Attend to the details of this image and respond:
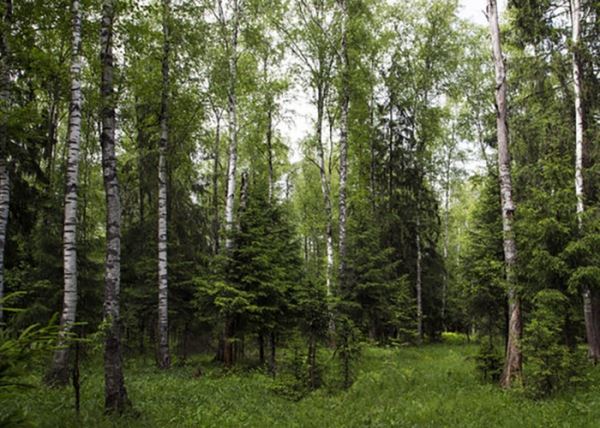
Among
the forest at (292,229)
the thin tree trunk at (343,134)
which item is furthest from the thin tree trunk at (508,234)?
the thin tree trunk at (343,134)

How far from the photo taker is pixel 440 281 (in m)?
→ 25.8

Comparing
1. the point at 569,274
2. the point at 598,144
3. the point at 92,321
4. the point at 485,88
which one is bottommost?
the point at 92,321

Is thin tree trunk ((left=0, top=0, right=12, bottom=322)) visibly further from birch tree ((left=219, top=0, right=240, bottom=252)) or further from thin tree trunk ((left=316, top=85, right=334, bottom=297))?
thin tree trunk ((left=316, top=85, right=334, bottom=297))

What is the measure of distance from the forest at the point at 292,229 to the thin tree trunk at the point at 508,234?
53 mm

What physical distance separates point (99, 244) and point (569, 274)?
13.9 metres

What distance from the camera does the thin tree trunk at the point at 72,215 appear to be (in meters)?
9.19

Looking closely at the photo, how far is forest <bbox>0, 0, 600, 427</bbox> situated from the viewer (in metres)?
8.71

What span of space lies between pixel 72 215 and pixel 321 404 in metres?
6.97

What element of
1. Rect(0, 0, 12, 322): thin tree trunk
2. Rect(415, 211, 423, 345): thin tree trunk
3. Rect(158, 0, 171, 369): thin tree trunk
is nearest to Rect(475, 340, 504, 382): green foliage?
Rect(158, 0, 171, 369): thin tree trunk

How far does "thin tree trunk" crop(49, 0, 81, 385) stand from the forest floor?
2.13 ft

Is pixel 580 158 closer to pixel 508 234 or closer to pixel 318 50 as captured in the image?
pixel 508 234

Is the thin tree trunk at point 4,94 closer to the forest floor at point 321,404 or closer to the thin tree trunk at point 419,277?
the forest floor at point 321,404

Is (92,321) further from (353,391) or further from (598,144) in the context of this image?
(598,144)

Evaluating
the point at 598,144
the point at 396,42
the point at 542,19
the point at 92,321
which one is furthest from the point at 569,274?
the point at 396,42
